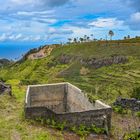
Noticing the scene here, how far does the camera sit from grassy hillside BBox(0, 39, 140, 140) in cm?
1978

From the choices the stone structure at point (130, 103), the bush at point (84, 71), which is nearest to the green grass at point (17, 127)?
the stone structure at point (130, 103)

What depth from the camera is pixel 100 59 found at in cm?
8638

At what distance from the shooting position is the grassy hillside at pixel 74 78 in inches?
779

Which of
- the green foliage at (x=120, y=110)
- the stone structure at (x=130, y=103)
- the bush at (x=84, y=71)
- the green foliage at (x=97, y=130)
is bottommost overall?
the bush at (x=84, y=71)

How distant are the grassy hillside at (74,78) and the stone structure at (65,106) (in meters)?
0.67

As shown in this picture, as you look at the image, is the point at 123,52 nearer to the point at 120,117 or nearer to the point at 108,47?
the point at 108,47

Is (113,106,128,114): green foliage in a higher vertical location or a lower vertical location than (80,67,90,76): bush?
higher

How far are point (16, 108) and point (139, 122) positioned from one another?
7.46 metres

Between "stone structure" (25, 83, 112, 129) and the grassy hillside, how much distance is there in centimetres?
67

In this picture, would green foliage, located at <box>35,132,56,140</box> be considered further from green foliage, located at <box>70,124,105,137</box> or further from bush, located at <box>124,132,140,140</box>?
bush, located at <box>124,132,140,140</box>

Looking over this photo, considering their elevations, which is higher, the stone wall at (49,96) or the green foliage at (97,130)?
the stone wall at (49,96)

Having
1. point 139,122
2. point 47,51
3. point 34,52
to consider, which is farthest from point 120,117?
point 34,52

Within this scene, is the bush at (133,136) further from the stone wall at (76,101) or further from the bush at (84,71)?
the bush at (84,71)

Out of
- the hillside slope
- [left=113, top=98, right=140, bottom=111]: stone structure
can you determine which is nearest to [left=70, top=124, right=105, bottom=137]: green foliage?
[left=113, top=98, right=140, bottom=111]: stone structure
